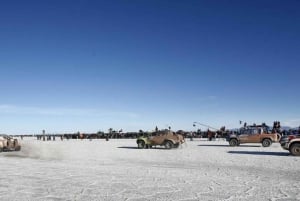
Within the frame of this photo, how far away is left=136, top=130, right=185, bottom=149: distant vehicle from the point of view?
1139 inches

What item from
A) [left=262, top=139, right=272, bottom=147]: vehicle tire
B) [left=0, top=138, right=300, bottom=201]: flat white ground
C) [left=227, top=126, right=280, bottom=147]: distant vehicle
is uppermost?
[left=227, top=126, right=280, bottom=147]: distant vehicle

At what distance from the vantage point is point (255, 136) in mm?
31281

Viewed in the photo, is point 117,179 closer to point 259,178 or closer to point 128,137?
point 259,178

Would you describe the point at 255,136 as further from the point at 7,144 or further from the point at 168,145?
the point at 7,144

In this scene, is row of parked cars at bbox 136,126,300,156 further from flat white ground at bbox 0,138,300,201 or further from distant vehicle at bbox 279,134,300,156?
flat white ground at bbox 0,138,300,201

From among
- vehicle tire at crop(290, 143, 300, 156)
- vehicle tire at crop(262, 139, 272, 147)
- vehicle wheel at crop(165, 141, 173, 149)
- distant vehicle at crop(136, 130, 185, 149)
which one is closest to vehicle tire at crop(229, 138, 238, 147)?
vehicle tire at crop(262, 139, 272, 147)

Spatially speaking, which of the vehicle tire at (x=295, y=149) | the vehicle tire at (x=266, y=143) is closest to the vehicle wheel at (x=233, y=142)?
the vehicle tire at (x=266, y=143)

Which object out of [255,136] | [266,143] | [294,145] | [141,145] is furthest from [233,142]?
[294,145]

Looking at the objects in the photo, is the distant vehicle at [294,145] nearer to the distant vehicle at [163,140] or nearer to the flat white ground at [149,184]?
the flat white ground at [149,184]

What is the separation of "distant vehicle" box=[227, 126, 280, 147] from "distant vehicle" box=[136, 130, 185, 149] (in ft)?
17.7

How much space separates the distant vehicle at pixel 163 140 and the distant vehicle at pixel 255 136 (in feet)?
17.7

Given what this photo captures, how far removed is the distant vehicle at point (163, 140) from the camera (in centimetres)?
2893

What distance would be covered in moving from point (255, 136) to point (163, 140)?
27.1ft

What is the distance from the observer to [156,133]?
29.8 meters
